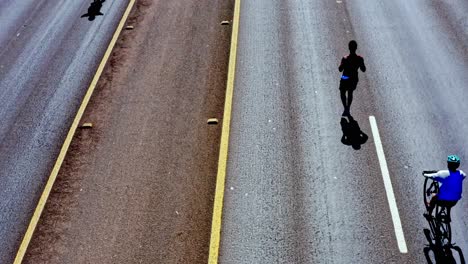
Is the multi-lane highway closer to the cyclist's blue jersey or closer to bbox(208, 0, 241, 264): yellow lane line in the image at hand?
bbox(208, 0, 241, 264): yellow lane line

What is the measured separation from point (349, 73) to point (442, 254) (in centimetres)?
466

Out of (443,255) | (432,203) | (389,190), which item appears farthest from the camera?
(389,190)

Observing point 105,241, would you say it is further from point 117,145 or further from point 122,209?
point 117,145

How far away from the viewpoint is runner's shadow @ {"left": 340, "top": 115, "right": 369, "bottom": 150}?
11703 mm

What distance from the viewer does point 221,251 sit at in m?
9.65

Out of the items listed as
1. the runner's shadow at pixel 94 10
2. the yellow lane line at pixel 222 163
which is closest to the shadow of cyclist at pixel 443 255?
the yellow lane line at pixel 222 163

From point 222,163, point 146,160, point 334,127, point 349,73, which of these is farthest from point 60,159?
point 349,73

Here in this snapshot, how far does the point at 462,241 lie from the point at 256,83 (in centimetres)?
645

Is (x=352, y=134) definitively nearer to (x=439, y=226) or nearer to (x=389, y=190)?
(x=389, y=190)

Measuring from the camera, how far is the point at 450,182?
8.96 m

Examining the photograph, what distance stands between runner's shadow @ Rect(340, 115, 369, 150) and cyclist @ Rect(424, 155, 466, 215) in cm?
264

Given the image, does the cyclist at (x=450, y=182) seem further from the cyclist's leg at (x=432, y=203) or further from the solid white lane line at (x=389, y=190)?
the solid white lane line at (x=389, y=190)

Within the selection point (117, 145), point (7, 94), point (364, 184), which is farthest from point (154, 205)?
point (7, 94)

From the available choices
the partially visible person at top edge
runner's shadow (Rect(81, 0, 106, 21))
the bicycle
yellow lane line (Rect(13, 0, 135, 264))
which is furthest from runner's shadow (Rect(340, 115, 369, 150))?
runner's shadow (Rect(81, 0, 106, 21))
